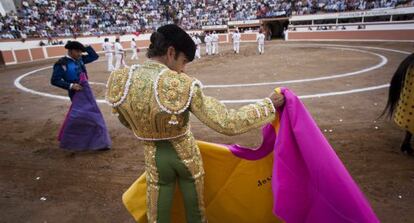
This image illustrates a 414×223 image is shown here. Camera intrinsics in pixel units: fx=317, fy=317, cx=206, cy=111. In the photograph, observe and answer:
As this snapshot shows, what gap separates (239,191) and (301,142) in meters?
0.56

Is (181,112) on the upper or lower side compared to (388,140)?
upper

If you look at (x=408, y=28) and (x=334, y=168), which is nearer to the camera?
(x=334, y=168)

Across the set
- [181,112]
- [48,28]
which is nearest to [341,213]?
[181,112]

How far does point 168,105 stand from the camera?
133 cm

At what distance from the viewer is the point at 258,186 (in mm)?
1863

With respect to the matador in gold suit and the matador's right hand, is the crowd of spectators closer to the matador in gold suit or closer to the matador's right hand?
the matador in gold suit

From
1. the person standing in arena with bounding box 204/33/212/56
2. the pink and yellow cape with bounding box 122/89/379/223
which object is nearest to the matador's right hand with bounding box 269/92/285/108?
the pink and yellow cape with bounding box 122/89/379/223

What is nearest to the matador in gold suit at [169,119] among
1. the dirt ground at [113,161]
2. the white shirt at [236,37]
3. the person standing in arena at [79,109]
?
the dirt ground at [113,161]

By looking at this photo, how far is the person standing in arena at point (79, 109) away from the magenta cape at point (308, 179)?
2.80 metres

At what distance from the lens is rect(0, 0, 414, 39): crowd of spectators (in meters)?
21.2

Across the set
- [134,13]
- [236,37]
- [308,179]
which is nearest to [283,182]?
[308,179]

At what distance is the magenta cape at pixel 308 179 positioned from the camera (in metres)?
1.44

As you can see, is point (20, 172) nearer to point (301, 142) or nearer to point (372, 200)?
point (301, 142)

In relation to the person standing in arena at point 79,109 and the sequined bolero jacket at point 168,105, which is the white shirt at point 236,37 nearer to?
the person standing in arena at point 79,109
